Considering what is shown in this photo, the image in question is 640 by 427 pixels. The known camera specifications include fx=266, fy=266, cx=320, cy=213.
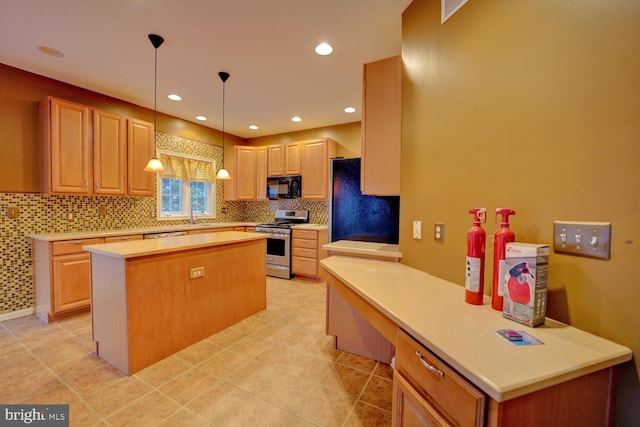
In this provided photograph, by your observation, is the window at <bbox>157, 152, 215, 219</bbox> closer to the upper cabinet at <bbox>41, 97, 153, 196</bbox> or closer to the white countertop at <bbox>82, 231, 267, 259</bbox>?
the upper cabinet at <bbox>41, 97, 153, 196</bbox>

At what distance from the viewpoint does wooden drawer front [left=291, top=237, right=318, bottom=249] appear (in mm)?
4376

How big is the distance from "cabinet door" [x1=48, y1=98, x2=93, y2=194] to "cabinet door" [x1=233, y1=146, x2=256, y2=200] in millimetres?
2492

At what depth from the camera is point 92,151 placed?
10.6 ft

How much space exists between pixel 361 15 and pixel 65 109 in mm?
3362

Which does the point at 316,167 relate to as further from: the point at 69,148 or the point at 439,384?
the point at 439,384

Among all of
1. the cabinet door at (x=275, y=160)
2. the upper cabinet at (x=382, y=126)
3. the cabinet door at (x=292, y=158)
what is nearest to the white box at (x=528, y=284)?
the upper cabinet at (x=382, y=126)

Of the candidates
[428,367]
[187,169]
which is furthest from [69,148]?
[428,367]

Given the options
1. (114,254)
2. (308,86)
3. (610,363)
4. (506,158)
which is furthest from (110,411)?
(308,86)

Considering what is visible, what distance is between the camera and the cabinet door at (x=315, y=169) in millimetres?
4621

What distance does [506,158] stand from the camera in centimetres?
120

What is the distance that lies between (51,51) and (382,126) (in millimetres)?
3254

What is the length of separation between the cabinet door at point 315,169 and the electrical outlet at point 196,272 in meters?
2.62

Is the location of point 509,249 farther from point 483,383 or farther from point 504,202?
point 483,383

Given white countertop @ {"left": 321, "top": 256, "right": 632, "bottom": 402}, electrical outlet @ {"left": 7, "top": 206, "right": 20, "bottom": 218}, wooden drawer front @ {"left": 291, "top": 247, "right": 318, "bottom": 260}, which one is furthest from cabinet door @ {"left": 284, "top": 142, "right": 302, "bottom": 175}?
white countertop @ {"left": 321, "top": 256, "right": 632, "bottom": 402}
